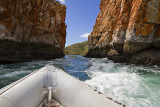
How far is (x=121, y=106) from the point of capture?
53.8 inches

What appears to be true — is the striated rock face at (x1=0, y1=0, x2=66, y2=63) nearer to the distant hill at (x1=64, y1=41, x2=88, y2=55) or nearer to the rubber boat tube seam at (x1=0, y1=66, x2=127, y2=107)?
the rubber boat tube seam at (x1=0, y1=66, x2=127, y2=107)

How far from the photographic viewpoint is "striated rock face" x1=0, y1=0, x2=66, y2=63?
41.1 feet

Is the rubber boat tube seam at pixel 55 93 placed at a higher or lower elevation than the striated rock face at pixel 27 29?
lower

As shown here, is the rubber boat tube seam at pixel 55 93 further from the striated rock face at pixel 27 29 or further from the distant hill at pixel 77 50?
the distant hill at pixel 77 50

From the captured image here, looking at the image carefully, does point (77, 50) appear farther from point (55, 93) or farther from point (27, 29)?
point (55, 93)

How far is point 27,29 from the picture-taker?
55.6 feet

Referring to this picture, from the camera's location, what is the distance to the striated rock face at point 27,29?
493 inches

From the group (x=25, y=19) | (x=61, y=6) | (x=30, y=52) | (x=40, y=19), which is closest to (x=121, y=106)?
(x=30, y=52)

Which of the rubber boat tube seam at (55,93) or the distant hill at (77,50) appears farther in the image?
the distant hill at (77,50)

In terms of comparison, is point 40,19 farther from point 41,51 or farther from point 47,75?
point 47,75

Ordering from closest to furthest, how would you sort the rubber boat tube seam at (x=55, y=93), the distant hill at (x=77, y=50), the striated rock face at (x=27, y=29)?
the rubber boat tube seam at (x=55, y=93) → the striated rock face at (x=27, y=29) → the distant hill at (x=77, y=50)

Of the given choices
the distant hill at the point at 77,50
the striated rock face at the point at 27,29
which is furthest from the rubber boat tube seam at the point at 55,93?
the distant hill at the point at 77,50

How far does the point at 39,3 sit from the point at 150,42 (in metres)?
21.6

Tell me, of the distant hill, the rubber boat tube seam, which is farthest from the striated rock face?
the distant hill
